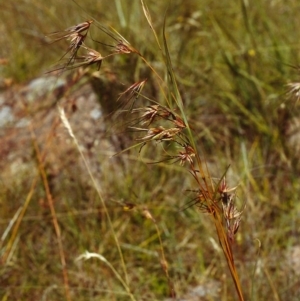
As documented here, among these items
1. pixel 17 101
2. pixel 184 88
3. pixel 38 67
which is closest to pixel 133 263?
pixel 184 88

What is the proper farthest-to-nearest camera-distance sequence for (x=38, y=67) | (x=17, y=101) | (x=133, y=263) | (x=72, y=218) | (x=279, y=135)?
(x=38, y=67)
(x=17, y=101)
(x=279, y=135)
(x=72, y=218)
(x=133, y=263)

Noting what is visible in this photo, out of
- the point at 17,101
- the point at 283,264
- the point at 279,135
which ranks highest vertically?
the point at 17,101

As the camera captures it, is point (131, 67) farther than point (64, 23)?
No

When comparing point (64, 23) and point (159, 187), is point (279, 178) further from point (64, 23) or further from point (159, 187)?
point (64, 23)

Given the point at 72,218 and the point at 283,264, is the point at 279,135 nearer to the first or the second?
the point at 283,264

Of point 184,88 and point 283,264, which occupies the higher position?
point 184,88

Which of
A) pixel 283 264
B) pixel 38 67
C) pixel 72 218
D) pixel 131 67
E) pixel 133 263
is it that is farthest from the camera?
pixel 38 67
